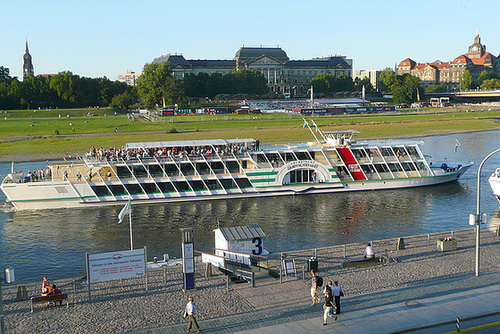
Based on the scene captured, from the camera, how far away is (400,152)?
189 ft

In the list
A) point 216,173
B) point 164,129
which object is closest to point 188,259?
point 216,173

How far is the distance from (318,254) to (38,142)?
78192 millimetres

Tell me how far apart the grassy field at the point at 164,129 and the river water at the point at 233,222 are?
42377 millimetres

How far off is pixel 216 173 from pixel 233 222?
9.77m

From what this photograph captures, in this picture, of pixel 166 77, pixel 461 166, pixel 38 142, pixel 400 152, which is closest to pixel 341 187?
pixel 400 152

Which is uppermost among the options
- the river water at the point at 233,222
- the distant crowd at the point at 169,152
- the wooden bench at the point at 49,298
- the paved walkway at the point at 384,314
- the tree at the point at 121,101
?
the tree at the point at 121,101

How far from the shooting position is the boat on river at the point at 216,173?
164 feet

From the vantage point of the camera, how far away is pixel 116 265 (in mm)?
25000

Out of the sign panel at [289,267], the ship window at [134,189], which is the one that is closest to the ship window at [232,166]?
the ship window at [134,189]

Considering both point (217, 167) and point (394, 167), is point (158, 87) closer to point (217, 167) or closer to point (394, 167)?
point (217, 167)

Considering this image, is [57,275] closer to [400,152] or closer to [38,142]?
[400,152]

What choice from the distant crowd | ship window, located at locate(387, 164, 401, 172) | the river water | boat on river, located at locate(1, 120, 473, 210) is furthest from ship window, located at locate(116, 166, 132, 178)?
ship window, located at locate(387, 164, 401, 172)

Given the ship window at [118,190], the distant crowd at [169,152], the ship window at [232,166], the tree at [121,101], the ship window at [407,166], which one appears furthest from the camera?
the tree at [121,101]

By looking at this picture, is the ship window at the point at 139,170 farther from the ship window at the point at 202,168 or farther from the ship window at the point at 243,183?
the ship window at the point at 243,183
